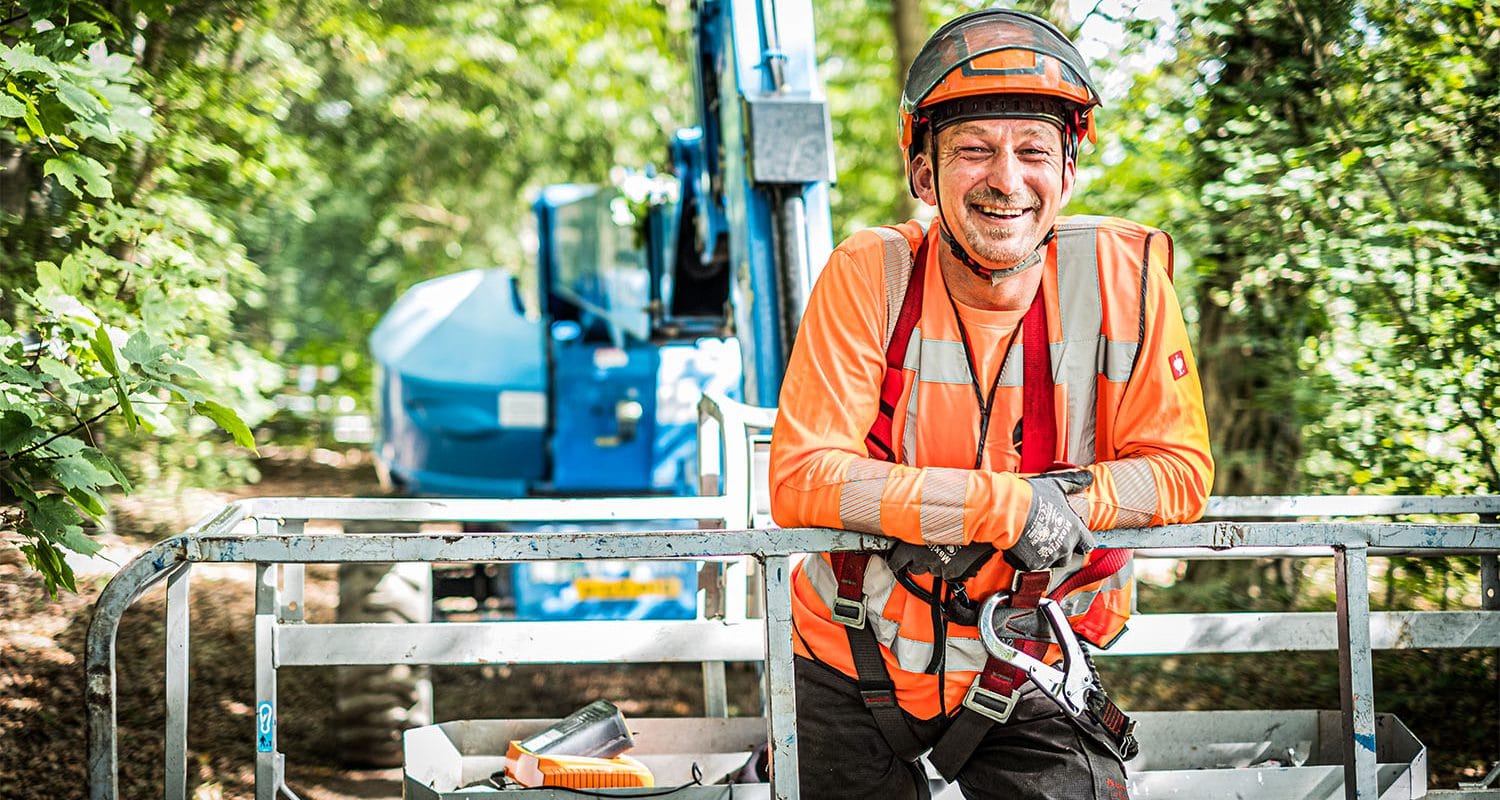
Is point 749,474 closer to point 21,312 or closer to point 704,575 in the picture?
point 704,575

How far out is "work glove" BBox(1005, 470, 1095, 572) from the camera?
2186 mm

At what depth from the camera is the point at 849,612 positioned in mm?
2432

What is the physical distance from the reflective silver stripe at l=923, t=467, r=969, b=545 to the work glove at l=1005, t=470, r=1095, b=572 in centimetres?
11

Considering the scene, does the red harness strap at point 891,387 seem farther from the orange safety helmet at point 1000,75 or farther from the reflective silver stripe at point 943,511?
the orange safety helmet at point 1000,75

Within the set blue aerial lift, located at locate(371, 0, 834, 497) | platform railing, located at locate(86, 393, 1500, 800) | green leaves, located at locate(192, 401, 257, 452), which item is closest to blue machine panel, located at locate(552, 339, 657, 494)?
blue aerial lift, located at locate(371, 0, 834, 497)

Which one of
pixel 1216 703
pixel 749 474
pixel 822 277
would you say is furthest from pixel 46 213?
pixel 1216 703

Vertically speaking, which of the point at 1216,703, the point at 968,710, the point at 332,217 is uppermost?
the point at 332,217

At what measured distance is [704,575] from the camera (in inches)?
144

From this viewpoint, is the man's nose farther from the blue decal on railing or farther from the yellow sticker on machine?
the yellow sticker on machine

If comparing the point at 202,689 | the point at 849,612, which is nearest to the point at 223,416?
the point at 849,612

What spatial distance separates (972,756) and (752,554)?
65 centimetres

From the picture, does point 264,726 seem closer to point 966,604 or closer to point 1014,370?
point 966,604

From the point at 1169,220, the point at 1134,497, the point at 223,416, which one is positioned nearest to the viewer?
the point at 1134,497

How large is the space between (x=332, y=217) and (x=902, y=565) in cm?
1854
